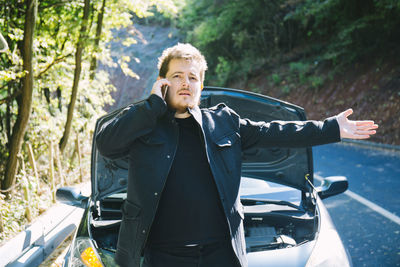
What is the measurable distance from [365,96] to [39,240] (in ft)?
53.3

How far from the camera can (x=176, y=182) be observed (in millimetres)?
2070

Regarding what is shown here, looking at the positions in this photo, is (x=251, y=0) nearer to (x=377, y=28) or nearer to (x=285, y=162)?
(x=377, y=28)

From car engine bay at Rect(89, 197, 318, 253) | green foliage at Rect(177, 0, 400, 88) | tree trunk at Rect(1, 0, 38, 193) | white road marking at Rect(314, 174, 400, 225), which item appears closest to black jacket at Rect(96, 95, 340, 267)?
car engine bay at Rect(89, 197, 318, 253)

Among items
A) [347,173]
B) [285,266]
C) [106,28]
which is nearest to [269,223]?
[285,266]

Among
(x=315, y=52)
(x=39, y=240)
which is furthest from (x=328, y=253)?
(x=315, y=52)

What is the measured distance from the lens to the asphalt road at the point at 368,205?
185 inches

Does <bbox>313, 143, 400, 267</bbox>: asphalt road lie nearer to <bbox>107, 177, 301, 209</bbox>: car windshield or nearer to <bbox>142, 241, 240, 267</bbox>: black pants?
<bbox>107, 177, 301, 209</bbox>: car windshield

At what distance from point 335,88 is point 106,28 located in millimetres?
13884

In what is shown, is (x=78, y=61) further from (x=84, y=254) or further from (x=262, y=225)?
(x=84, y=254)

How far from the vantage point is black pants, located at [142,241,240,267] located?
203 centimetres

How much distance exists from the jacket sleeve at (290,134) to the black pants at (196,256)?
0.67 metres

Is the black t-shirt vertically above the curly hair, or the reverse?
the curly hair

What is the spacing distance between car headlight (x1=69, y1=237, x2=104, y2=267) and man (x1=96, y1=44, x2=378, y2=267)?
2.00 ft

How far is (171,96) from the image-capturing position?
7.27ft
